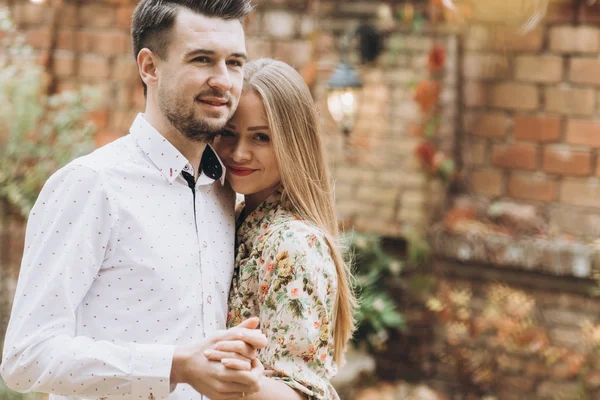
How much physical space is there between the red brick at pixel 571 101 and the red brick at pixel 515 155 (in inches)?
9.9

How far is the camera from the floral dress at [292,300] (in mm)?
1888

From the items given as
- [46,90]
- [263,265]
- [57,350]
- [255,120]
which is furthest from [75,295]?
[46,90]

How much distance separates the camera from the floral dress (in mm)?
1888

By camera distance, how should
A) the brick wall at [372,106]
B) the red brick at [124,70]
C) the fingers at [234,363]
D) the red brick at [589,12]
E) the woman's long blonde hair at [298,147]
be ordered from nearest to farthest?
the fingers at [234,363] < the woman's long blonde hair at [298,147] < the red brick at [589,12] < the brick wall at [372,106] < the red brick at [124,70]

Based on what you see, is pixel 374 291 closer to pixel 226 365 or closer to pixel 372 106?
pixel 372 106

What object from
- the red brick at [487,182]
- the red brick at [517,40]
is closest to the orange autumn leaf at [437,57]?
the red brick at [517,40]

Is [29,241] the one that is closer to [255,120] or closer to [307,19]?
[255,120]

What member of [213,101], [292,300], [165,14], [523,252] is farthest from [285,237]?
[523,252]

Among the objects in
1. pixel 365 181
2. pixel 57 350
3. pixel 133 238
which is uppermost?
pixel 133 238

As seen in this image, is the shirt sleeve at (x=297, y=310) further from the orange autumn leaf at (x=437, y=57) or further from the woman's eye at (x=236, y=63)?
the orange autumn leaf at (x=437, y=57)

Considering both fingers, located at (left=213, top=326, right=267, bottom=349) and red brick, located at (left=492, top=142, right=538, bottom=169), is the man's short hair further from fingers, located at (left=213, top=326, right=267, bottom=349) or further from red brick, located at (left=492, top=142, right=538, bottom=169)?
red brick, located at (left=492, top=142, right=538, bottom=169)

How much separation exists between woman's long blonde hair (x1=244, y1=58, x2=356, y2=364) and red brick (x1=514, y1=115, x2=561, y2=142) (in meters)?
2.66

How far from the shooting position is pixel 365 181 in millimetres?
5031

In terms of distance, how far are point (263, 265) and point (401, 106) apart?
310 centimetres
